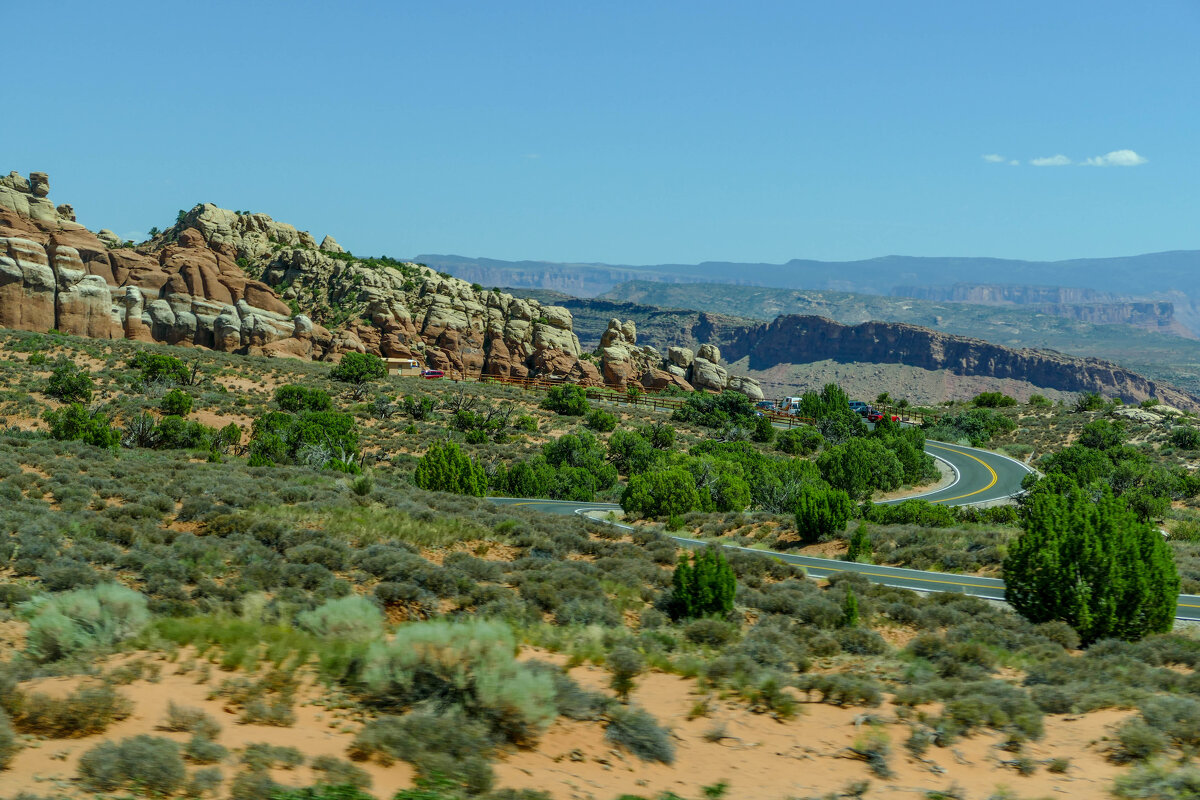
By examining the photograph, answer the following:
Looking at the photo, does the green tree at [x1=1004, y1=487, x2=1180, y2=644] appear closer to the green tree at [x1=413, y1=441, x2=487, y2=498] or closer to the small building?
the green tree at [x1=413, y1=441, x2=487, y2=498]

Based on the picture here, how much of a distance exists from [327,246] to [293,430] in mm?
64526

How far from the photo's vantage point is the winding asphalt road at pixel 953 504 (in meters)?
20.9

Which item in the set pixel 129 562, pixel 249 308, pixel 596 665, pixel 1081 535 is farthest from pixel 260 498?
pixel 249 308

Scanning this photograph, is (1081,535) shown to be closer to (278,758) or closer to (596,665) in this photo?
→ (596,665)

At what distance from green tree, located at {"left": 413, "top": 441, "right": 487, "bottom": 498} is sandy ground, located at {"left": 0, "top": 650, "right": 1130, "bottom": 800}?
25.1 m

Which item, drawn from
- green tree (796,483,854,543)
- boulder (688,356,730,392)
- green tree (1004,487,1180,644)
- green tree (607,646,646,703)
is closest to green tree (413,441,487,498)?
green tree (796,483,854,543)

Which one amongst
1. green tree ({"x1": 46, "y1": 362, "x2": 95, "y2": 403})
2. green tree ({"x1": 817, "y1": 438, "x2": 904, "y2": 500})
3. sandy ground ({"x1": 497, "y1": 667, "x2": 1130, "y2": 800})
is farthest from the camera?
green tree ({"x1": 817, "y1": 438, "x2": 904, "y2": 500})

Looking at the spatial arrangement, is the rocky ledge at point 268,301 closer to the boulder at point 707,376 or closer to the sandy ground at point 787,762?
the boulder at point 707,376

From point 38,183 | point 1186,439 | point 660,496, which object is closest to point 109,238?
point 38,183

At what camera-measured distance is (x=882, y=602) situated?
17.1m

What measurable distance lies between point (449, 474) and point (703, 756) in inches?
1072

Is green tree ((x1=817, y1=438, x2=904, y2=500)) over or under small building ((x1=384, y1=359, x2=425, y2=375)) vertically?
under

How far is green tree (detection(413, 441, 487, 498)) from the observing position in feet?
115

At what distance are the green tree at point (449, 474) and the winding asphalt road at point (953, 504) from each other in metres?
1.31
